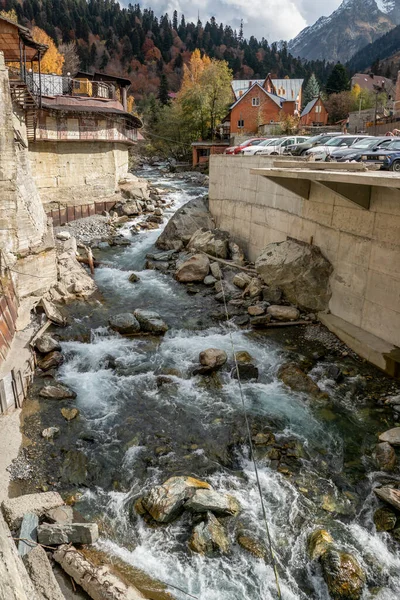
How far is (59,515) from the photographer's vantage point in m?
6.83

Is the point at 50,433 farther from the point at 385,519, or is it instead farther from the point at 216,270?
the point at 216,270

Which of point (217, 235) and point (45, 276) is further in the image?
point (217, 235)

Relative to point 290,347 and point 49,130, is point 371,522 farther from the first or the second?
point 49,130

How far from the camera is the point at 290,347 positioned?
41.9 feet

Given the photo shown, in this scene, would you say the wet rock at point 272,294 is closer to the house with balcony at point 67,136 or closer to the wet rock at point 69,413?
the wet rock at point 69,413

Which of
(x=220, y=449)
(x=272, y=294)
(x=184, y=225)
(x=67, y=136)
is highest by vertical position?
(x=67, y=136)

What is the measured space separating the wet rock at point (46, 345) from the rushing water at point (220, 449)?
1.71 ft

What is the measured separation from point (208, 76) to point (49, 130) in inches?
1162

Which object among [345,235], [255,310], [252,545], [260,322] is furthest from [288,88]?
[252,545]

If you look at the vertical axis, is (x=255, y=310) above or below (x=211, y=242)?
below

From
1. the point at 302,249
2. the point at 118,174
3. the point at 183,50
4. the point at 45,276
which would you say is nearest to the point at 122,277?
the point at 45,276

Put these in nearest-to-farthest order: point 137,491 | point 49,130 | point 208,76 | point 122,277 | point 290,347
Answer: point 137,491 < point 290,347 < point 122,277 < point 49,130 < point 208,76

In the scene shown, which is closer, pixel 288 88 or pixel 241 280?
pixel 241 280

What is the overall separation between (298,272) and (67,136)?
62.5 ft
